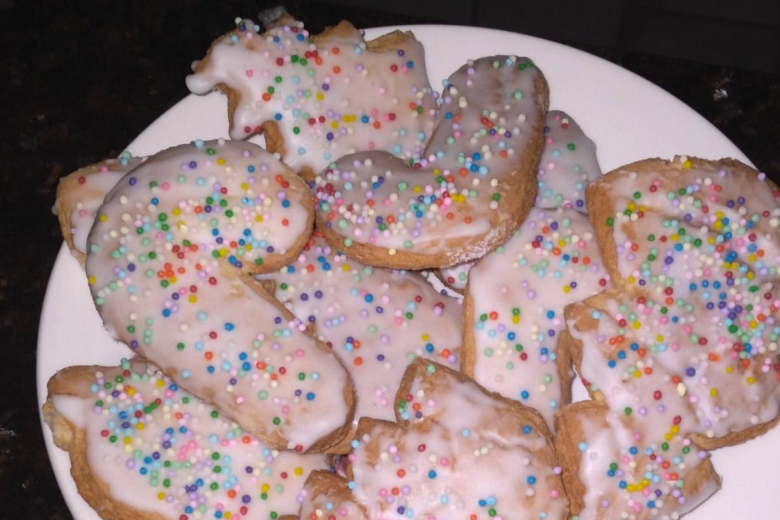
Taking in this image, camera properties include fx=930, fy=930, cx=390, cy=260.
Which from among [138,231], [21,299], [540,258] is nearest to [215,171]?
[138,231]

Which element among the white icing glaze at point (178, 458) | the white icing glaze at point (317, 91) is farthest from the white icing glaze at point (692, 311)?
the white icing glaze at point (178, 458)

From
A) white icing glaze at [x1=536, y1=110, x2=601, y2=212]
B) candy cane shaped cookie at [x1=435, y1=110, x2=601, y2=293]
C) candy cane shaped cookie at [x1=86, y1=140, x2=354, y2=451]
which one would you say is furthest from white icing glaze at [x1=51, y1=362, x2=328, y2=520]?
white icing glaze at [x1=536, y1=110, x2=601, y2=212]

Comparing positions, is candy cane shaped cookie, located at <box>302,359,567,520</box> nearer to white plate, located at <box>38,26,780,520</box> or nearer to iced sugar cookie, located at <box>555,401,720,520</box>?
iced sugar cookie, located at <box>555,401,720,520</box>

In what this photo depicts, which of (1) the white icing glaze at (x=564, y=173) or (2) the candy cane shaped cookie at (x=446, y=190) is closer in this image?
(2) the candy cane shaped cookie at (x=446, y=190)

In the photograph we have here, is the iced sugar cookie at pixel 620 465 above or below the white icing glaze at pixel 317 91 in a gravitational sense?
below

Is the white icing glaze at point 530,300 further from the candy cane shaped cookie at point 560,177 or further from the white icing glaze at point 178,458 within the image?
the white icing glaze at point 178,458

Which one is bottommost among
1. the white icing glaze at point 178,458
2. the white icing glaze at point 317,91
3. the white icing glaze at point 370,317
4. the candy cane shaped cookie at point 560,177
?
the white icing glaze at point 178,458
